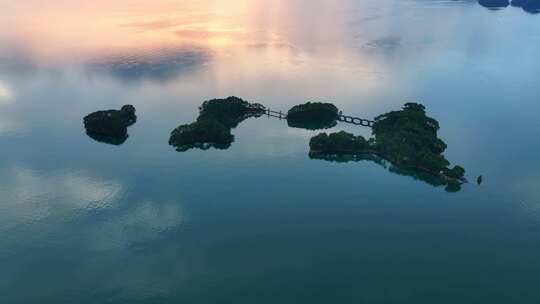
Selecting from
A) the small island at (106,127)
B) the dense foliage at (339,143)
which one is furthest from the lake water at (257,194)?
the dense foliage at (339,143)

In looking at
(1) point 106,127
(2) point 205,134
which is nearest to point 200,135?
(2) point 205,134

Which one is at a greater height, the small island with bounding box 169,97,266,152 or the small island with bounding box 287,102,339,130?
the small island with bounding box 287,102,339,130

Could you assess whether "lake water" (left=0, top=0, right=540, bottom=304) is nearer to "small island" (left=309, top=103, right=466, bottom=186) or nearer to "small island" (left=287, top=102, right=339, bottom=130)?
"small island" (left=309, top=103, right=466, bottom=186)

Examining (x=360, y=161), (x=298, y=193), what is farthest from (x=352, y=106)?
(x=298, y=193)

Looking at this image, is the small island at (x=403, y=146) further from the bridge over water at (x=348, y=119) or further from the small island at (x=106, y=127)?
the small island at (x=106, y=127)

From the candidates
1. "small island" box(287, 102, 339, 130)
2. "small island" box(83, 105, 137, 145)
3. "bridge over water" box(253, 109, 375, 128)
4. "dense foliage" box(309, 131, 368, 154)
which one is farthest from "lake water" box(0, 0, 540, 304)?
"dense foliage" box(309, 131, 368, 154)

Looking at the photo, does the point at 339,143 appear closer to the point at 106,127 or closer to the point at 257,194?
the point at 257,194
